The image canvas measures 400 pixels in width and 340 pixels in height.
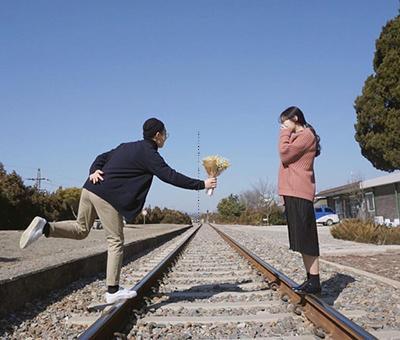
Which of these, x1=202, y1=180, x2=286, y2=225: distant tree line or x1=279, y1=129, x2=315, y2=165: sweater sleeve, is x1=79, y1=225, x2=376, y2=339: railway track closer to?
x1=279, y1=129, x2=315, y2=165: sweater sleeve

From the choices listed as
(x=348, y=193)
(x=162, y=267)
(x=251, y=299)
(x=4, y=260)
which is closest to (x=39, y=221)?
(x=251, y=299)

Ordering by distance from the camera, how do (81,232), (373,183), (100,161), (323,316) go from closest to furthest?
(323,316) → (81,232) → (100,161) → (373,183)

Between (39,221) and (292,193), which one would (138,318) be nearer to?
(39,221)

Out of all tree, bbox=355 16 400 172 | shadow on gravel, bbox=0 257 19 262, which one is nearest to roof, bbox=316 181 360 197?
tree, bbox=355 16 400 172

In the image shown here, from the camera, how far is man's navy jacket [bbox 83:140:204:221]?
4418 mm

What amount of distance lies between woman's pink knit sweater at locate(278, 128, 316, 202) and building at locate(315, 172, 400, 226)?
70.9 ft

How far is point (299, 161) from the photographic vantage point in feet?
14.9

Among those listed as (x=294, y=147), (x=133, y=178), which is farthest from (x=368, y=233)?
(x=133, y=178)

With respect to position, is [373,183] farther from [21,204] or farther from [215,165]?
[215,165]

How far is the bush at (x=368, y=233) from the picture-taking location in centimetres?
1381

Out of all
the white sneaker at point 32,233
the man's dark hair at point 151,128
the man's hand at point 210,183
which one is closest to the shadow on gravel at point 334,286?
the man's hand at point 210,183

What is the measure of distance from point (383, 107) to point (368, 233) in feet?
29.0

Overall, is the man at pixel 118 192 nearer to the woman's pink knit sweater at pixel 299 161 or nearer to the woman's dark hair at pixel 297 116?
the woman's pink knit sweater at pixel 299 161

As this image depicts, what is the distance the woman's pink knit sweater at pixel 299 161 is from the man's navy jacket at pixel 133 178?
2.80 ft
